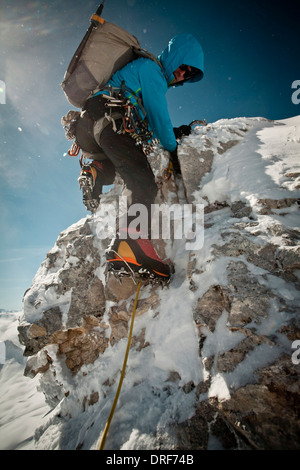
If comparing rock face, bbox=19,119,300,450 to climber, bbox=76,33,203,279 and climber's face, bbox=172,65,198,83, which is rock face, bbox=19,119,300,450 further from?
climber's face, bbox=172,65,198,83

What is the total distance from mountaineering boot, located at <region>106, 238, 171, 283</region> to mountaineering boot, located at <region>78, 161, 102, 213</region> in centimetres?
175

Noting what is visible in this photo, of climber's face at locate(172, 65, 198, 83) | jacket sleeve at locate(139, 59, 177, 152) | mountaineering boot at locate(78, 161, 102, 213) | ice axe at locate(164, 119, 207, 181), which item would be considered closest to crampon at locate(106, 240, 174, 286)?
mountaineering boot at locate(78, 161, 102, 213)

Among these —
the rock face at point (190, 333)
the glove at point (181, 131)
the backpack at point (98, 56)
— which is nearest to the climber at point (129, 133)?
the backpack at point (98, 56)

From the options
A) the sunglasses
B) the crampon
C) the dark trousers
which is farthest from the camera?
the sunglasses

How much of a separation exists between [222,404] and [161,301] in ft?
4.30

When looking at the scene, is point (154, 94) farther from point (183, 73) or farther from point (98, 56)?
point (183, 73)

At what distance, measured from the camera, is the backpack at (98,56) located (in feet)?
7.70

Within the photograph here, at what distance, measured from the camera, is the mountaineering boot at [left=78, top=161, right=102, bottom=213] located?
3.43 meters

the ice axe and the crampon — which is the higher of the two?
the ice axe

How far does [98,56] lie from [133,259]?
109 inches

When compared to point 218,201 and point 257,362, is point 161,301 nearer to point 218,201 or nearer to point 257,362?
point 257,362

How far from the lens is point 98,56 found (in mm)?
2398

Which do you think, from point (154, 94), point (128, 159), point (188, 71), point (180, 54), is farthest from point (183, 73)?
point (128, 159)
